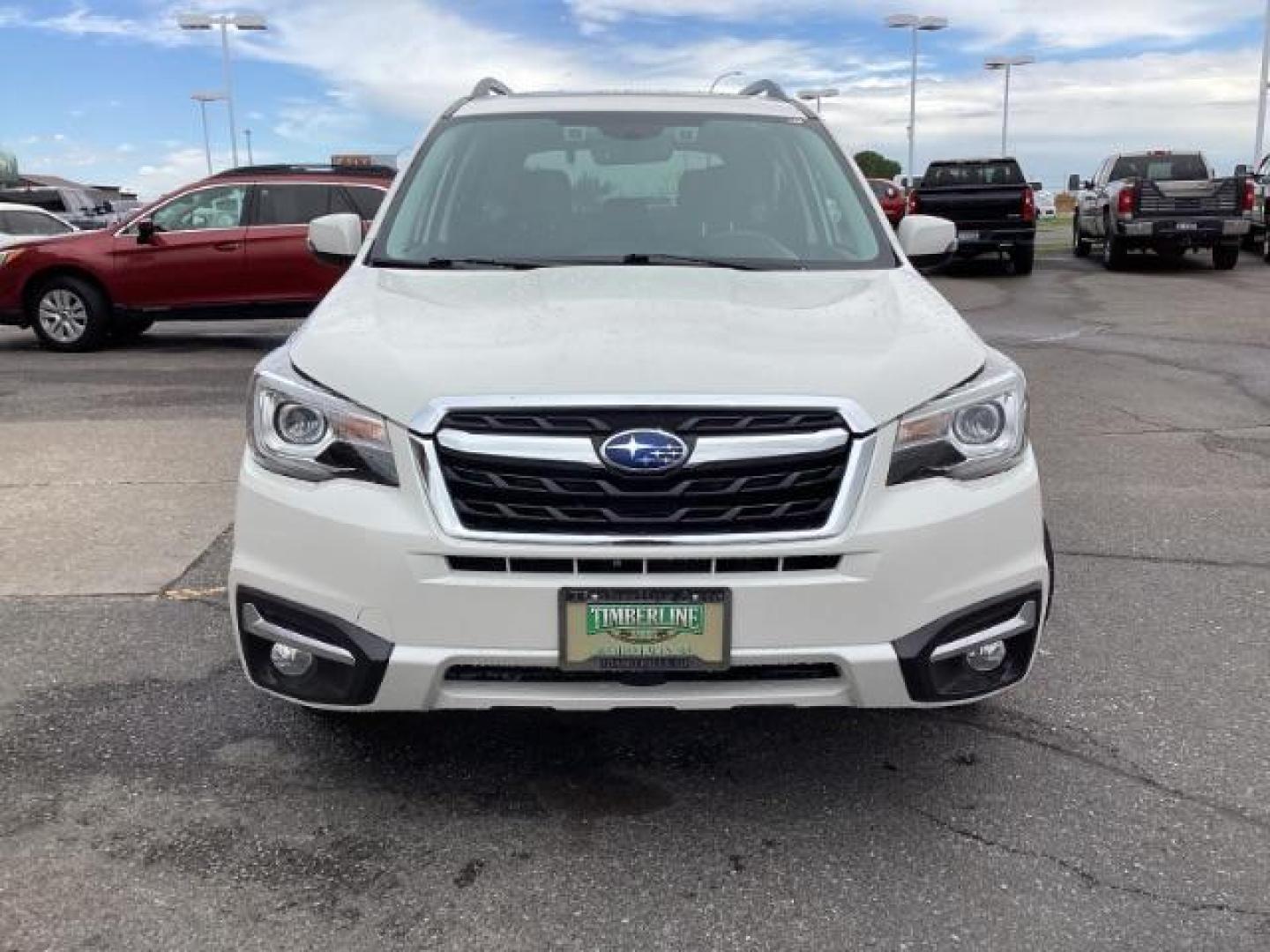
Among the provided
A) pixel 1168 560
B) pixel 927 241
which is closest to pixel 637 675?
pixel 927 241

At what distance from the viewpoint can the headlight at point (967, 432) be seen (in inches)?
111

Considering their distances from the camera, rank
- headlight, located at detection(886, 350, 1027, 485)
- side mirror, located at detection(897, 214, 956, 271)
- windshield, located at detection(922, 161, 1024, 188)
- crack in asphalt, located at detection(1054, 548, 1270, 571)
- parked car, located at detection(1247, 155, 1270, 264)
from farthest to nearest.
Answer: parked car, located at detection(1247, 155, 1270, 264)
windshield, located at detection(922, 161, 1024, 188)
crack in asphalt, located at detection(1054, 548, 1270, 571)
side mirror, located at detection(897, 214, 956, 271)
headlight, located at detection(886, 350, 1027, 485)

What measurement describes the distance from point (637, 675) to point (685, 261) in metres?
1.64

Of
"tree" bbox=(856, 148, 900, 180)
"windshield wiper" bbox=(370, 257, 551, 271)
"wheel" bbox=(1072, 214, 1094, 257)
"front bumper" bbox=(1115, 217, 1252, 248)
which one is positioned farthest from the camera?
"tree" bbox=(856, 148, 900, 180)

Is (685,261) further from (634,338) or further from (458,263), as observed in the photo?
(634,338)

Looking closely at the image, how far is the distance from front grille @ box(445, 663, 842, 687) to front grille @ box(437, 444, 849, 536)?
32cm

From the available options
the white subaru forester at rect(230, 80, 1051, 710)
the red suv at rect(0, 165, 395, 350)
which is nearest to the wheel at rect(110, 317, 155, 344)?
the red suv at rect(0, 165, 395, 350)

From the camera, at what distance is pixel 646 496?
2732mm

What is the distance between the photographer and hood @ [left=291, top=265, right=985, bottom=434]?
9.18 ft

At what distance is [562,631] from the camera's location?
2.73 meters

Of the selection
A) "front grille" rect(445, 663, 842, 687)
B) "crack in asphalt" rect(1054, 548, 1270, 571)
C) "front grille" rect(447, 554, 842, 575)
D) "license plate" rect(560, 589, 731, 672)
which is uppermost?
"front grille" rect(447, 554, 842, 575)

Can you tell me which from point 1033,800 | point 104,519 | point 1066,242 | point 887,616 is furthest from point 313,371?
point 1066,242

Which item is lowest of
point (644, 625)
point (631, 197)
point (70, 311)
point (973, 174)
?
point (70, 311)

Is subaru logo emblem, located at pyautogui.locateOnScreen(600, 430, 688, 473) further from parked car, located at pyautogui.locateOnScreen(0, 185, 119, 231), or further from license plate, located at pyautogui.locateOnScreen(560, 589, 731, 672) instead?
parked car, located at pyautogui.locateOnScreen(0, 185, 119, 231)
